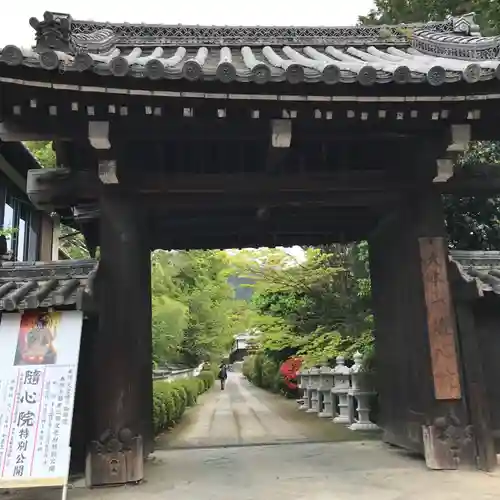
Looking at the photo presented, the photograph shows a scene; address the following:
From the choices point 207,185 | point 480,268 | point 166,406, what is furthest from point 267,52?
point 166,406

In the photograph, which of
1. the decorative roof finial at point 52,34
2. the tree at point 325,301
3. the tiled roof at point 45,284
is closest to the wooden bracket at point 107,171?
the tiled roof at point 45,284

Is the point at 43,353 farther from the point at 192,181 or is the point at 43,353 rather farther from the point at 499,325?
the point at 499,325

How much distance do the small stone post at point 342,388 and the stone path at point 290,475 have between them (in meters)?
2.18

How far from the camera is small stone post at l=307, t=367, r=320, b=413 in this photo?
53.4 ft

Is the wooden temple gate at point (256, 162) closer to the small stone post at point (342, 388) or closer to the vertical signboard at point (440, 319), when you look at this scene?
the vertical signboard at point (440, 319)

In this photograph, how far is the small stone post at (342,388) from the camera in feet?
43.8

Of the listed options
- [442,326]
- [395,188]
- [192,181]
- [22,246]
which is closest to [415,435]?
[442,326]

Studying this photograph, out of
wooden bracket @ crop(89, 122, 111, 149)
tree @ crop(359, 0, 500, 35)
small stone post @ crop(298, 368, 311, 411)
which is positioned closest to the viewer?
wooden bracket @ crop(89, 122, 111, 149)

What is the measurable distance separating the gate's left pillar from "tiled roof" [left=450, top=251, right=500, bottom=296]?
13.3 ft

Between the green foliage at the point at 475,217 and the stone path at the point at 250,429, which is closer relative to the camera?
the stone path at the point at 250,429

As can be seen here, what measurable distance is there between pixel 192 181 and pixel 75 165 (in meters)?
1.54

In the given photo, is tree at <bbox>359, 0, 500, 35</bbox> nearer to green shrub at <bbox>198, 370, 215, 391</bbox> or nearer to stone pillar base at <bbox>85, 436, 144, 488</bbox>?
stone pillar base at <bbox>85, 436, 144, 488</bbox>

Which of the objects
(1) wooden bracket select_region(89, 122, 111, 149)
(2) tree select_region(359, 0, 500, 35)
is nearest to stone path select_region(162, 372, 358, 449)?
(1) wooden bracket select_region(89, 122, 111, 149)

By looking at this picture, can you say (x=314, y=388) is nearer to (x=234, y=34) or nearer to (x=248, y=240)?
(x=248, y=240)
